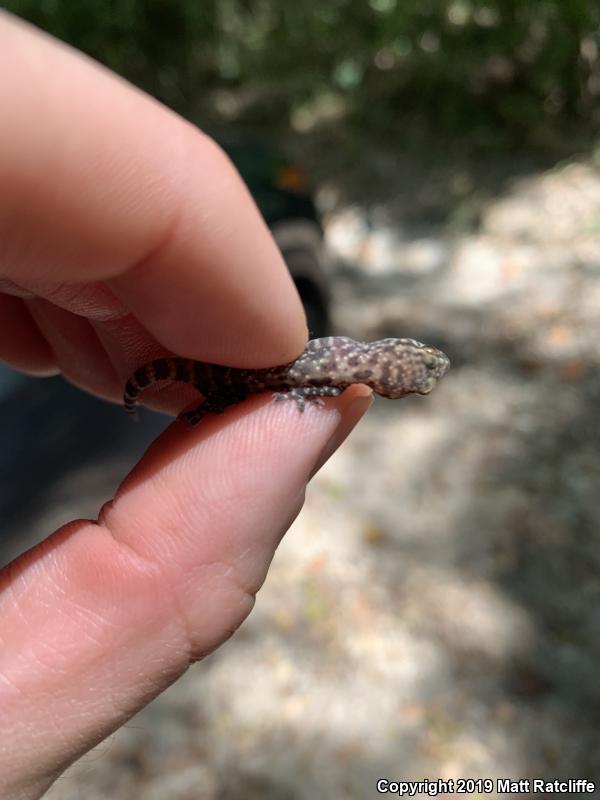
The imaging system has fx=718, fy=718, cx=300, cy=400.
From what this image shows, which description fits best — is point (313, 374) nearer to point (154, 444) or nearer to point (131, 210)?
point (154, 444)

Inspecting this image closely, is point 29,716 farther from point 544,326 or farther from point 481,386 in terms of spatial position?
point 544,326

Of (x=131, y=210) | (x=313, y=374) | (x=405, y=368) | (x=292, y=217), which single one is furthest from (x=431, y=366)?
(x=292, y=217)

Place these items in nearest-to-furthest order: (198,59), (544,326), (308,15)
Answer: (544,326), (308,15), (198,59)

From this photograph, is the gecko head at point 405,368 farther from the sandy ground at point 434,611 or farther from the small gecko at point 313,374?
the sandy ground at point 434,611

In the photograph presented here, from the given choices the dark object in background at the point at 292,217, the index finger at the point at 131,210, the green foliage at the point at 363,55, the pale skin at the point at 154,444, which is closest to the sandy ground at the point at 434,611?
the dark object in background at the point at 292,217

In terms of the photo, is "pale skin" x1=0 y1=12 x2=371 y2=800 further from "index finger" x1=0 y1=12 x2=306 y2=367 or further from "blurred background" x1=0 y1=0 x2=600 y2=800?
"blurred background" x1=0 y1=0 x2=600 y2=800

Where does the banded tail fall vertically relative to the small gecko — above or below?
above

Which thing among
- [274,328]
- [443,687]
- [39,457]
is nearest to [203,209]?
[274,328]

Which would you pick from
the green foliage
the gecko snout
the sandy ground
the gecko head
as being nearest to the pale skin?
the gecko head
